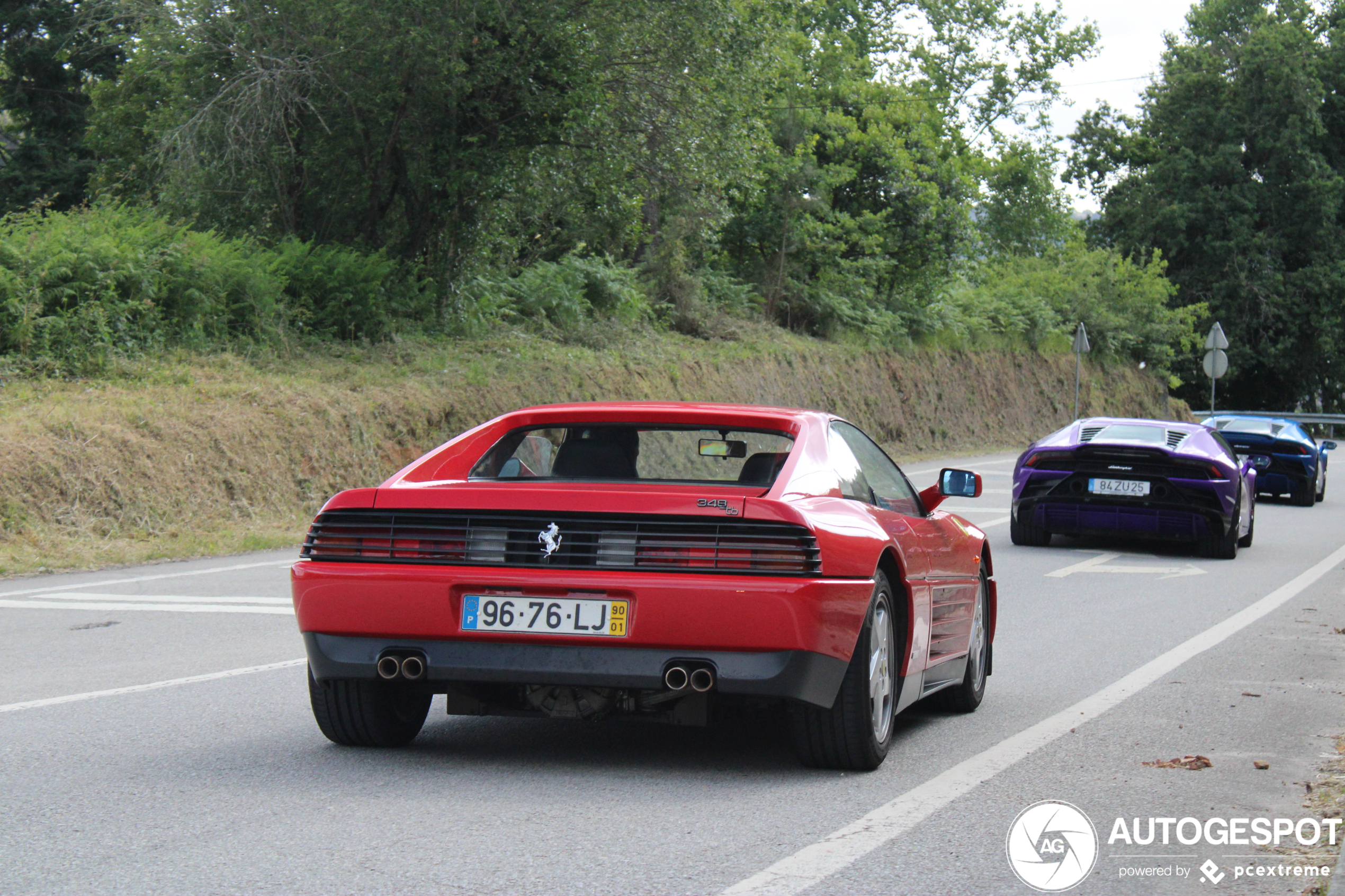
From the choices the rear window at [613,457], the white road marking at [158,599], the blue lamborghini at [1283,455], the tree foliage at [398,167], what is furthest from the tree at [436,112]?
the rear window at [613,457]

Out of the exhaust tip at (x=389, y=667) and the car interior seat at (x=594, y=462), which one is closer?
the exhaust tip at (x=389, y=667)

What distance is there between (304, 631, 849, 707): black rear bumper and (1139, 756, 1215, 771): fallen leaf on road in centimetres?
134

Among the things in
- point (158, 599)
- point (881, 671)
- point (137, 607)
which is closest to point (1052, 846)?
point (881, 671)

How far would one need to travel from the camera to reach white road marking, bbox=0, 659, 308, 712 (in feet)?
21.6

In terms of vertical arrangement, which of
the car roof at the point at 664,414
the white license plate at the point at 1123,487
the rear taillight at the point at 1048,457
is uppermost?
the car roof at the point at 664,414

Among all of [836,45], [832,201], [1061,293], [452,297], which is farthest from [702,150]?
[1061,293]

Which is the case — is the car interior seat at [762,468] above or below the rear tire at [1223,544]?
above

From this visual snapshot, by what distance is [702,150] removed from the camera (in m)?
22.0

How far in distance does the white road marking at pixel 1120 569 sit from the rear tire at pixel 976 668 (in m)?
5.50

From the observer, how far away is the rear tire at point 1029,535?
588 inches

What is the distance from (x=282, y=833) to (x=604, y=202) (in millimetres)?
18772

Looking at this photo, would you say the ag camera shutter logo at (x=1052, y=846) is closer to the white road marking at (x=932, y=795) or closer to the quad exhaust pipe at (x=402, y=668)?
the white road marking at (x=932, y=795)

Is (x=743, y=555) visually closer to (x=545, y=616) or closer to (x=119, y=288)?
(x=545, y=616)

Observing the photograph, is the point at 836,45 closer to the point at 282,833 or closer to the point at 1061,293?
the point at 1061,293
